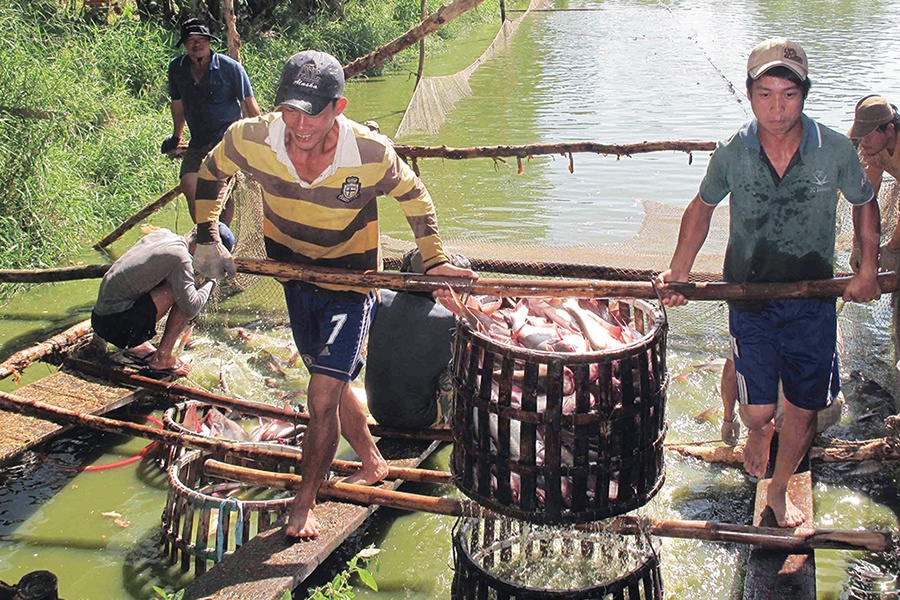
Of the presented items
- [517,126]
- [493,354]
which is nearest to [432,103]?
[517,126]

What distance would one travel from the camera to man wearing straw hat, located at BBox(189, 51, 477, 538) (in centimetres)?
396

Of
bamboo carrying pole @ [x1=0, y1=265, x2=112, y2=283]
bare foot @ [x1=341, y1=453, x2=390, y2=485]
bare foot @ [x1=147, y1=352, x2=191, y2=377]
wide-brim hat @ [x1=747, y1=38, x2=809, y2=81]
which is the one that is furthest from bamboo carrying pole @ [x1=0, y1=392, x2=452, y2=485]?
wide-brim hat @ [x1=747, y1=38, x2=809, y2=81]

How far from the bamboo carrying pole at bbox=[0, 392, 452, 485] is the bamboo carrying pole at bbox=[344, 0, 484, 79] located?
301cm

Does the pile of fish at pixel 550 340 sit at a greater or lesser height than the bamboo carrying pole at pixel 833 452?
greater

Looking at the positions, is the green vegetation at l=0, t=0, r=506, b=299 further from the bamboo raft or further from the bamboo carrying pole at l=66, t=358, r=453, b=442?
the bamboo carrying pole at l=66, t=358, r=453, b=442

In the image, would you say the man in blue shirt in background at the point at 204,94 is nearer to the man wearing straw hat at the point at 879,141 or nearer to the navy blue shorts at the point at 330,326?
the navy blue shorts at the point at 330,326

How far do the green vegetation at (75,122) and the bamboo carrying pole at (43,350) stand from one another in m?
2.26

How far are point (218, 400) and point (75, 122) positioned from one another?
634 cm

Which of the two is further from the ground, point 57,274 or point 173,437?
point 57,274

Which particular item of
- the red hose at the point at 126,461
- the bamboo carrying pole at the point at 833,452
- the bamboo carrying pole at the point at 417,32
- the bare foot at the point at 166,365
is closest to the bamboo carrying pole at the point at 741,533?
the bamboo carrying pole at the point at 833,452

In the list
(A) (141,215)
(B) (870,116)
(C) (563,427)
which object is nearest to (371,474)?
(C) (563,427)

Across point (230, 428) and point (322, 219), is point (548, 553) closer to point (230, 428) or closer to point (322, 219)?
point (322, 219)

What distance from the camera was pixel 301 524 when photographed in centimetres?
409

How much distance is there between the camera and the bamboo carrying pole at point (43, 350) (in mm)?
5484
